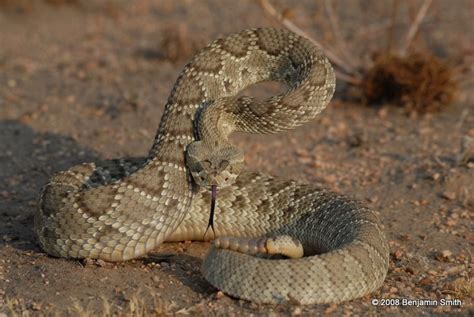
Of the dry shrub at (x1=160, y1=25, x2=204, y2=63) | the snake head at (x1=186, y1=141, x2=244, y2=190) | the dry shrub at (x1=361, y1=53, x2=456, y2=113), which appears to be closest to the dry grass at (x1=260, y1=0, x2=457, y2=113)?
the dry shrub at (x1=361, y1=53, x2=456, y2=113)

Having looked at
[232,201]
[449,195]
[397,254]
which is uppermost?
[232,201]

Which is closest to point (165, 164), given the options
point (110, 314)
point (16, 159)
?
point (110, 314)

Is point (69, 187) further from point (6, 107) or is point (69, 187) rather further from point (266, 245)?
point (6, 107)

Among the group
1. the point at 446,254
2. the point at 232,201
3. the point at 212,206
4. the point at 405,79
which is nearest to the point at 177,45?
the point at 405,79

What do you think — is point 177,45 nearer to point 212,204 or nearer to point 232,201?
point 232,201

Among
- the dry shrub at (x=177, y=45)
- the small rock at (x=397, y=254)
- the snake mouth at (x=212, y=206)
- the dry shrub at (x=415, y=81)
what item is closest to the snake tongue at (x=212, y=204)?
the snake mouth at (x=212, y=206)
